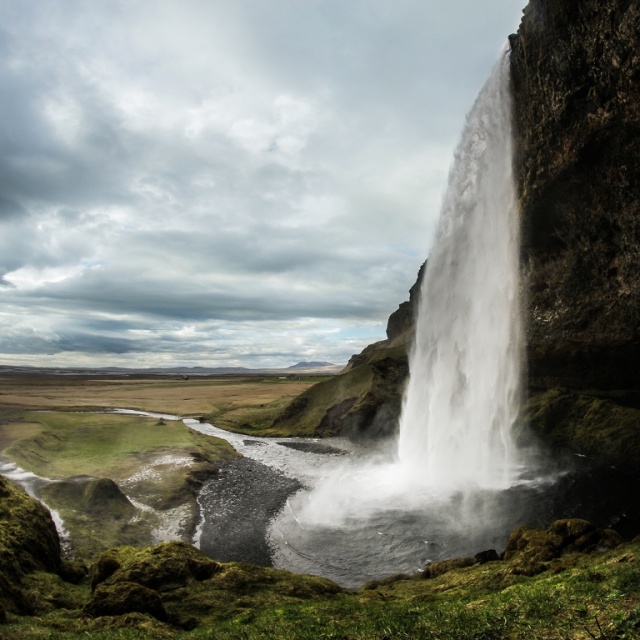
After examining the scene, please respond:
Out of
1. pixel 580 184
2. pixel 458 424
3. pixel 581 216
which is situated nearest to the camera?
pixel 580 184

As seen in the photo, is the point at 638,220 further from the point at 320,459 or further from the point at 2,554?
the point at 2,554

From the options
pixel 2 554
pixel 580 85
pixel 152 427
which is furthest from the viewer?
pixel 152 427

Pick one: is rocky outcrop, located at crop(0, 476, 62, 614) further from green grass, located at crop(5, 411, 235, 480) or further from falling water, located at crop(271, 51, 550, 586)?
green grass, located at crop(5, 411, 235, 480)

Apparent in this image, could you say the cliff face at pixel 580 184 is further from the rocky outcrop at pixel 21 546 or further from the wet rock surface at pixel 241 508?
the rocky outcrop at pixel 21 546

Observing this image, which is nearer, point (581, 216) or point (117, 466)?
point (581, 216)

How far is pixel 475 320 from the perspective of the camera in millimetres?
38719

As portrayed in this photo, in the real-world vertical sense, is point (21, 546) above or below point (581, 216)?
below

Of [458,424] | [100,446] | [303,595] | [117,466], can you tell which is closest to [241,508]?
[117,466]

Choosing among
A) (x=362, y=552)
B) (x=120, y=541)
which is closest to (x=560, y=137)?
(x=362, y=552)

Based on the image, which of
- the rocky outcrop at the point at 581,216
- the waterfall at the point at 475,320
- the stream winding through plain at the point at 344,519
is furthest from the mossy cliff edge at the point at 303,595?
the rocky outcrop at the point at 581,216

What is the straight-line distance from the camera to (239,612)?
444 inches

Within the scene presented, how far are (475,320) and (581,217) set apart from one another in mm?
11296

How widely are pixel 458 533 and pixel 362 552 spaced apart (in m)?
4.63

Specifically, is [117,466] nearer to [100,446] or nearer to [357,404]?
[100,446]
